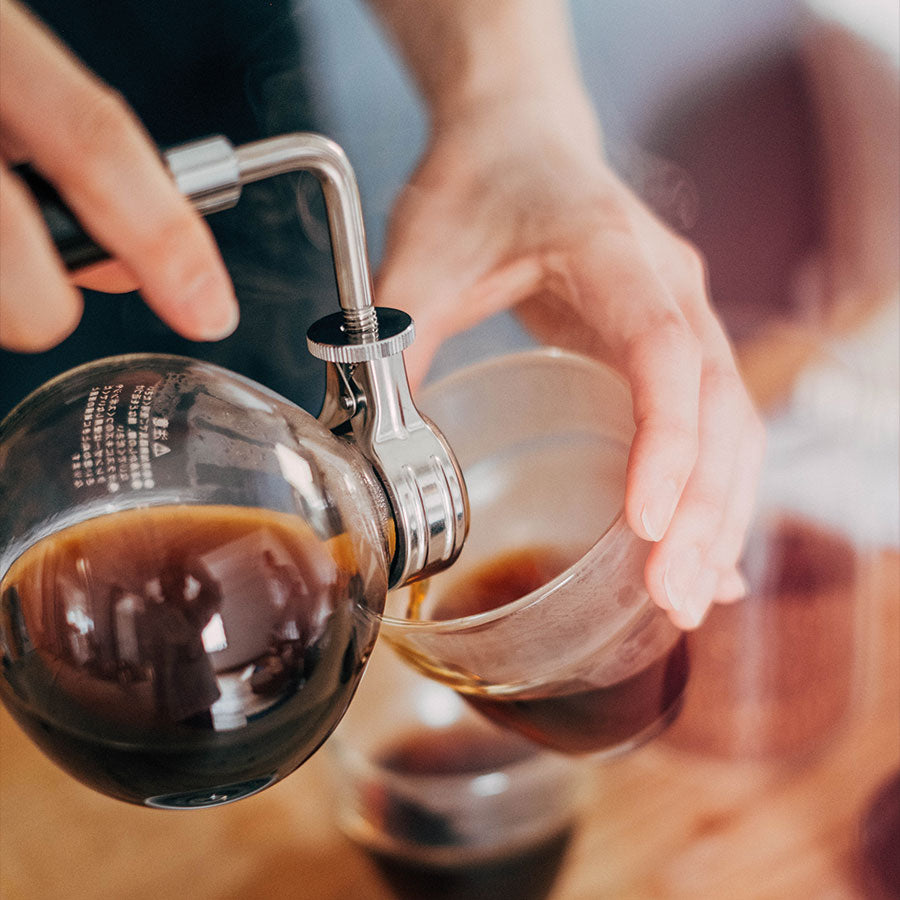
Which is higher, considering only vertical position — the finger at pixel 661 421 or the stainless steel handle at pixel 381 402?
the stainless steel handle at pixel 381 402

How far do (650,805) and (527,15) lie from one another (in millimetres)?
426

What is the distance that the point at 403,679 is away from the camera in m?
0.49

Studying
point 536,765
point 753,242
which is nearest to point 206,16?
point 536,765

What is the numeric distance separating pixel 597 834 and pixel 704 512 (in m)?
0.24

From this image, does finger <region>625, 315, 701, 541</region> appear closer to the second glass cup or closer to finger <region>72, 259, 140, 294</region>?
the second glass cup

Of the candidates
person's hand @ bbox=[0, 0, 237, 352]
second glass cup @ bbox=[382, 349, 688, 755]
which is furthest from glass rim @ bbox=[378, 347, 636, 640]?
person's hand @ bbox=[0, 0, 237, 352]

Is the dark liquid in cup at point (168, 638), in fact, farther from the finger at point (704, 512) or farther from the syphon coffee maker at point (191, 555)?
the finger at point (704, 512)

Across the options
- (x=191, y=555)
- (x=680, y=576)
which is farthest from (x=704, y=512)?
(x=191, y=555)

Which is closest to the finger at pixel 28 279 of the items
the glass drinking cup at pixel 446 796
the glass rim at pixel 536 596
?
the glass rim at pixel 536 596

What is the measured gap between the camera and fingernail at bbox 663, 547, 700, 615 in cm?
30

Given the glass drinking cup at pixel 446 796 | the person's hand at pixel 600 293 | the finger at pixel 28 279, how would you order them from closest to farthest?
the finger at pixel 28 279 < the person's hand at pixel 600 293 < the glass drinking cup at pixel 446 796

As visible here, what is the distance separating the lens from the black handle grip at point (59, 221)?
21cm

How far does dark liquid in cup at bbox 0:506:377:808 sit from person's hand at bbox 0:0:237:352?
0.17 ft

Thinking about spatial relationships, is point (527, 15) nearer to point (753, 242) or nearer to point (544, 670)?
point (544, 670)
